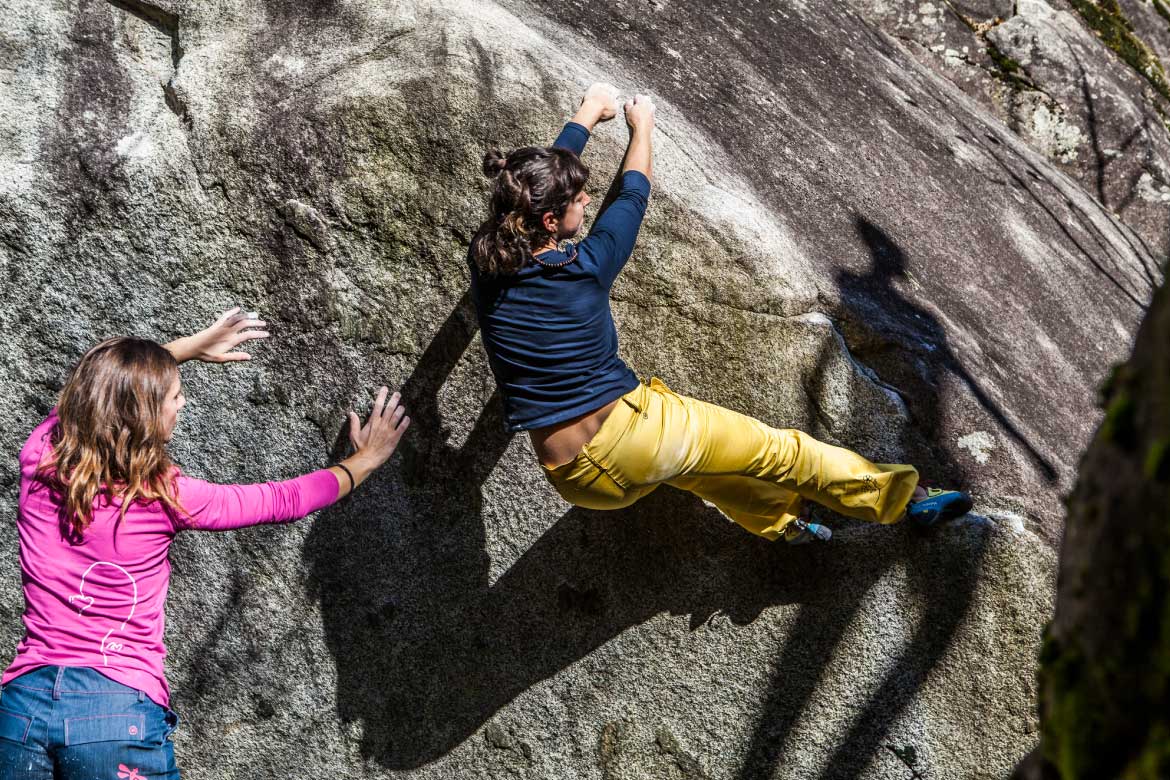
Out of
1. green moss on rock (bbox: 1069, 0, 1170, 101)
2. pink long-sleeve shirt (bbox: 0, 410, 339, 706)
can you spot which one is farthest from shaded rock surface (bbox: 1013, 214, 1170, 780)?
green moss on rock (bbox: 1069, 0, 1170, 101)

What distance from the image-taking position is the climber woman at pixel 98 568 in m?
2.90

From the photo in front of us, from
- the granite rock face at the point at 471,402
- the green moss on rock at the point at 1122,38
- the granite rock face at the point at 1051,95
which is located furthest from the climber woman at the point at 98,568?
the green moss on rock at the point at 1122,38

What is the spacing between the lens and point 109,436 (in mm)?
2941

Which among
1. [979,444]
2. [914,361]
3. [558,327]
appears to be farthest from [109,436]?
[979,444]

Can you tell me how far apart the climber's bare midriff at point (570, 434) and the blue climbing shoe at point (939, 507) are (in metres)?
1.32

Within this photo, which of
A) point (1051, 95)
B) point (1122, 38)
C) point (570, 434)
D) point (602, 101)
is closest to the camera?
point (570, 434)

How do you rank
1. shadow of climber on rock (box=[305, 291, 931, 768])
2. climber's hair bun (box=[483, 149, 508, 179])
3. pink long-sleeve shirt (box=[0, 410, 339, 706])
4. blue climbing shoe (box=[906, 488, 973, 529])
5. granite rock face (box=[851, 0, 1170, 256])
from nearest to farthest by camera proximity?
pink long-sleeve shirt (box=[0, 410, 339, 706])
climber's hair bun (box=[483, 149, 508, 179])
blue climbing shoe (box=[906, 488, 973, 529])
shadow of climber on rock (box=[305, 291, 931, 768])
granite rock face (box=[851, 0, 1170, 256])

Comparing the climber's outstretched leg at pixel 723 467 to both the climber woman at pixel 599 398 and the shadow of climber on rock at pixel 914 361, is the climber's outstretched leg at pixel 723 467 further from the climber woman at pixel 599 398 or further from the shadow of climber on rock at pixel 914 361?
the shadow of climber on rock at pixel 914 361

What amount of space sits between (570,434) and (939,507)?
1.50m

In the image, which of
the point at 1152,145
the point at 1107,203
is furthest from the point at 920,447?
the point at 1152,145

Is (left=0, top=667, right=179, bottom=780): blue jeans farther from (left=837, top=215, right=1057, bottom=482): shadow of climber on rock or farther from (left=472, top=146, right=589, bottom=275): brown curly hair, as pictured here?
(left=837, top=215, right=1057, bottom=482): shadow of climber on rock

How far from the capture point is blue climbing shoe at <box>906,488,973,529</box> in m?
3.62

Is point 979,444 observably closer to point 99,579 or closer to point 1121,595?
point 1121,595

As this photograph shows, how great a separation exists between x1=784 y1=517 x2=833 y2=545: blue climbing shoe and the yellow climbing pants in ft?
0.20
